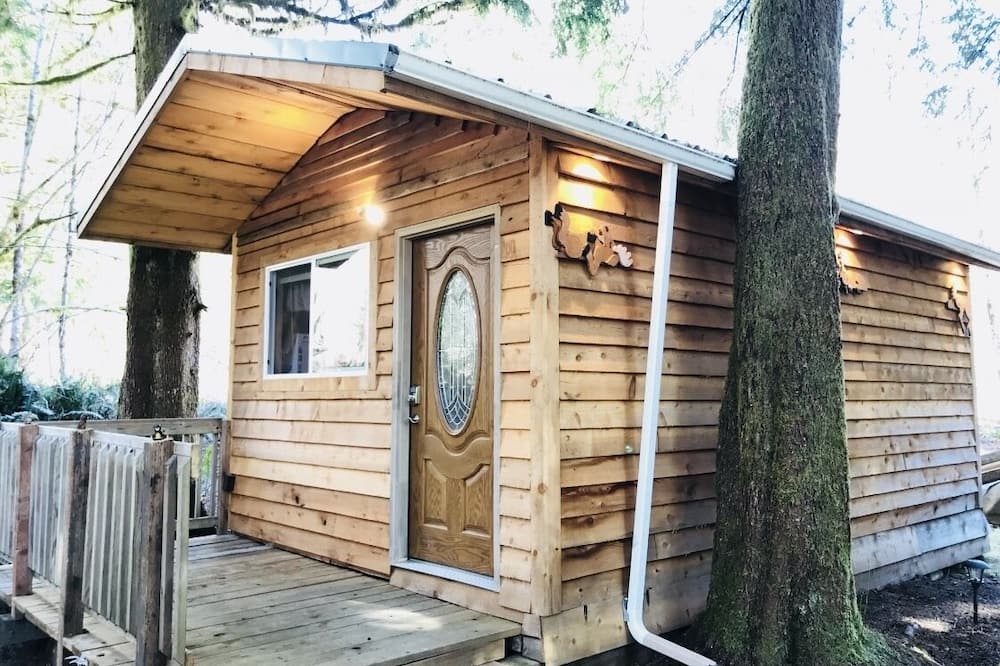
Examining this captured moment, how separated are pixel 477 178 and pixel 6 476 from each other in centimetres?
322

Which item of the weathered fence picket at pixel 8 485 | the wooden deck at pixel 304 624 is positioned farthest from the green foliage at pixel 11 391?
the weathered fence picket at pixel 8 485

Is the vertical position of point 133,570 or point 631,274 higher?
point 631,274

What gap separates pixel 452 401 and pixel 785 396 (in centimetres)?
184

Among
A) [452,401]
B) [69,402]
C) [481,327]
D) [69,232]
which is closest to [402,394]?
[452,401]

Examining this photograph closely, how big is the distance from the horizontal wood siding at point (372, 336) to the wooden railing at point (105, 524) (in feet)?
5.21

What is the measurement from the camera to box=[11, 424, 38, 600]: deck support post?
4062mm

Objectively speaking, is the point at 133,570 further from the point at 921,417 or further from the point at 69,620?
the point at 921,417

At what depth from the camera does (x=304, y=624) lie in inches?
147

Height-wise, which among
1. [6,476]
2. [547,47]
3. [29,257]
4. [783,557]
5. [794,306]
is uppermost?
[547,47]

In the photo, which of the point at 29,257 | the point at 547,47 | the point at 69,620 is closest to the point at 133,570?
the point at 69,620

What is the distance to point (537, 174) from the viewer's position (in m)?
3.83

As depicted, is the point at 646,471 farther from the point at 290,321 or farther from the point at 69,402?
the point at 69,402

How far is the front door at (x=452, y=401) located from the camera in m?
4.19

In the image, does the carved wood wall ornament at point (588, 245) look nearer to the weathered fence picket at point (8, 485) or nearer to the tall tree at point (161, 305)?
the weathered fence picket at point (8, 485)
